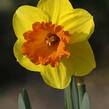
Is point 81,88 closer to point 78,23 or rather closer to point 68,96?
point 68,96

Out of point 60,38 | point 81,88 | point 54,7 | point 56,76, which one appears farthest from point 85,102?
point 54,7

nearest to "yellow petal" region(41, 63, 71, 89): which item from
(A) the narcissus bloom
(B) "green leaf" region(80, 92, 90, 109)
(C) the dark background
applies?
(A) the narcissus bloom

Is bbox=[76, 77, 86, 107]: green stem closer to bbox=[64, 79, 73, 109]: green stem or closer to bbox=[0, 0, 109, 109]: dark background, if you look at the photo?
bbox=[64, 79, 73, 109]: green stem

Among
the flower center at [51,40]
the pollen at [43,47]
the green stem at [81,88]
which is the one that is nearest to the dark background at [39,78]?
the flower center at [51,40]

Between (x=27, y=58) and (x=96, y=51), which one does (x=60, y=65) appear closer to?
(x=27, y=58)

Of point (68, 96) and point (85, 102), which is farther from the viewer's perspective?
point (68, 96)

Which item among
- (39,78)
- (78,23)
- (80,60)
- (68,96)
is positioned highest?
(78,23)

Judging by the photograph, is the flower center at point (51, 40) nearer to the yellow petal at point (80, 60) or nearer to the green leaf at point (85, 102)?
the yellow petal at point (80, 60)
